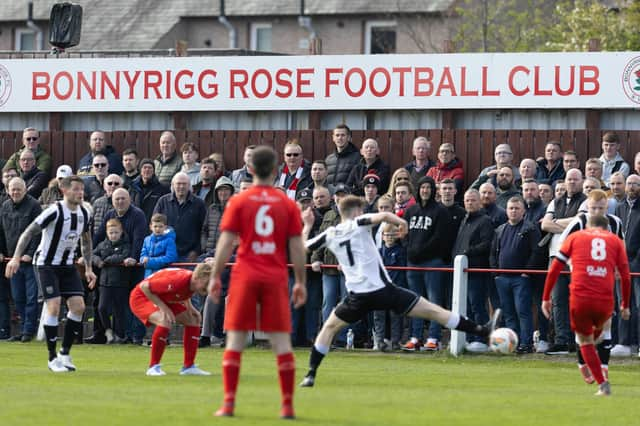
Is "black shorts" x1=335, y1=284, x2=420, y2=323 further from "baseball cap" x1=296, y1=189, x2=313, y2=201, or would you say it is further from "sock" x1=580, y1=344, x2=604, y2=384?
"baseball cap" x1=296, y1=189, x2=313, y2=201

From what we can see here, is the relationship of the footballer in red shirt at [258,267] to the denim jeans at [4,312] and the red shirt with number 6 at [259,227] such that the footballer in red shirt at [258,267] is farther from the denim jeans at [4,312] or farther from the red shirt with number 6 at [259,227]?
the denim jeans at [4,312]

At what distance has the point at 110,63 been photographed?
80.5ft

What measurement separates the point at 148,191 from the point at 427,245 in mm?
4860

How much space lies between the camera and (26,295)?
2177 centimetres

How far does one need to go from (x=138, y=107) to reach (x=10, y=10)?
3337cm

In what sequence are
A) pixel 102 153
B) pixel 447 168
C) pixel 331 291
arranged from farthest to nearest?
pixel 102 153 < pixel 447 168 < pixel 331 291

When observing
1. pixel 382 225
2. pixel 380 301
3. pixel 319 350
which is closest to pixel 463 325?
pixel 380 301

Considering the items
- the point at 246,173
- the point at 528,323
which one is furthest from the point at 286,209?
the point at 246,173

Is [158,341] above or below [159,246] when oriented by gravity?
A: below

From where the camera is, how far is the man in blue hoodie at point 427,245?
19.6 m

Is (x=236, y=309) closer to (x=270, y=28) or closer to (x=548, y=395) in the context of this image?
(x=548, y=395)

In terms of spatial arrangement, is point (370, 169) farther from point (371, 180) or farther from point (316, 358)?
point (316, 358)

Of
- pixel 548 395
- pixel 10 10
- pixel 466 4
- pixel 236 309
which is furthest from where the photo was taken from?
pixel 10 10

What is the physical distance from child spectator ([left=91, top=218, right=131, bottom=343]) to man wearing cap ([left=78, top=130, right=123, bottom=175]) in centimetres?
211
